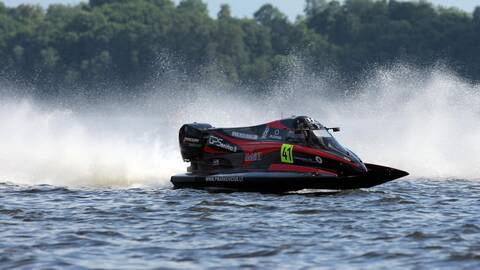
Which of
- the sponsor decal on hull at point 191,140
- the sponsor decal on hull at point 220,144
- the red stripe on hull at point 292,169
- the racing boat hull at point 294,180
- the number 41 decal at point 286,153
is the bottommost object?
the racing boat hull at point 294,180

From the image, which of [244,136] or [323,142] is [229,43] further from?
[323,142]

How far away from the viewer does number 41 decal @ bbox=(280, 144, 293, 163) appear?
1919 cm

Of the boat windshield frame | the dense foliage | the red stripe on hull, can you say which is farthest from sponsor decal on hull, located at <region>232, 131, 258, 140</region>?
the dense foliage

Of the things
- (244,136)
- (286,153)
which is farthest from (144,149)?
(286,153)

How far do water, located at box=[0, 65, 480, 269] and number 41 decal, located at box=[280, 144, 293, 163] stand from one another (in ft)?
2.22

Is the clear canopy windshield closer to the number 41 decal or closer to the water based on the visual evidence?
the number 41 decal

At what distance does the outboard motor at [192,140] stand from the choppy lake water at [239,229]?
1.08 meters

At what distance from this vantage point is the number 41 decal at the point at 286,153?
19188 millimetres

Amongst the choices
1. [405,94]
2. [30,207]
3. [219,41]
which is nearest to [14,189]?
[30,207]

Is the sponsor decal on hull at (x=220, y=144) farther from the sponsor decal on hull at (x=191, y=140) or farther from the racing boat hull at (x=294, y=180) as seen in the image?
the racing boat hull at (x=294, y=180)

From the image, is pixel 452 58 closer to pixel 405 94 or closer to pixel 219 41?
pixel 219 41

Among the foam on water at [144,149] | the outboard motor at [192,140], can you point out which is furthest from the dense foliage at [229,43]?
the outboard motor at [192,140]

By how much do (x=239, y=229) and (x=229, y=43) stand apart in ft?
294

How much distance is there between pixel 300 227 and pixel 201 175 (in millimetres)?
5465
